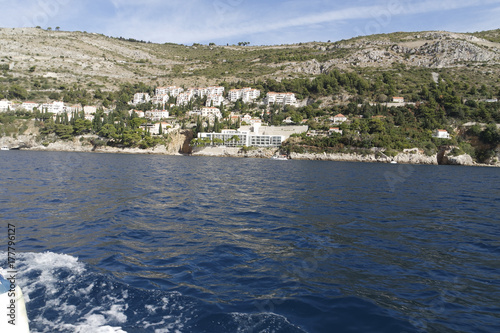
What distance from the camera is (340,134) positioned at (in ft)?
216

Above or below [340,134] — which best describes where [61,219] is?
below

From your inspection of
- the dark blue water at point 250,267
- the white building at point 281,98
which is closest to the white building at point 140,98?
the white building at point 281,98

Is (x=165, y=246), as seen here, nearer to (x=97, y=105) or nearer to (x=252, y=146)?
(x=252, y=146)

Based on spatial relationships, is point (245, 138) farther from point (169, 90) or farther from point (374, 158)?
point (169, 90)

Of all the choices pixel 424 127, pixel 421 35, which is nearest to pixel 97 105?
pixel 424 127

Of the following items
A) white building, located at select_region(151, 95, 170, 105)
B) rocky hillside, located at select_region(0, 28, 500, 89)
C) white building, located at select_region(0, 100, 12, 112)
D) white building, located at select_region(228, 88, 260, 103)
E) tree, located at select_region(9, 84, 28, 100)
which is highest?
rocky hillside, located at select_region(0, 28, 500, 89)

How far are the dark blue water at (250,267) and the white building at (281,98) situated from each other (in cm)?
8761

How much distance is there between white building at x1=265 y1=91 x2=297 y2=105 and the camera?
97.0m

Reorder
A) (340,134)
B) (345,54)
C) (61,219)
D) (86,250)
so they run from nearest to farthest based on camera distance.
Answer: (86,250)
(61,219)
(340,134)
(345,54)

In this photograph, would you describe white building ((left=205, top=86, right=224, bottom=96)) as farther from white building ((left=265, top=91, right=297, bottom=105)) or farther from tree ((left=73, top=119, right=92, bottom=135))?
tree ((left=73, top=119, right=92, bottom=135))

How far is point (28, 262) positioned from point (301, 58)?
14103 cm

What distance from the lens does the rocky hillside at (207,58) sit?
10969 cm

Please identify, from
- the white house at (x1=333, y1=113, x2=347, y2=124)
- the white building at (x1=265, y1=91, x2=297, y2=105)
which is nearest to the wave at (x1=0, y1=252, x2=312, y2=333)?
the white house at (x1=333, y1=113, x2=347, y2=124)

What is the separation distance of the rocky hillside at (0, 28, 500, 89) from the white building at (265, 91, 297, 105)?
895 inches
